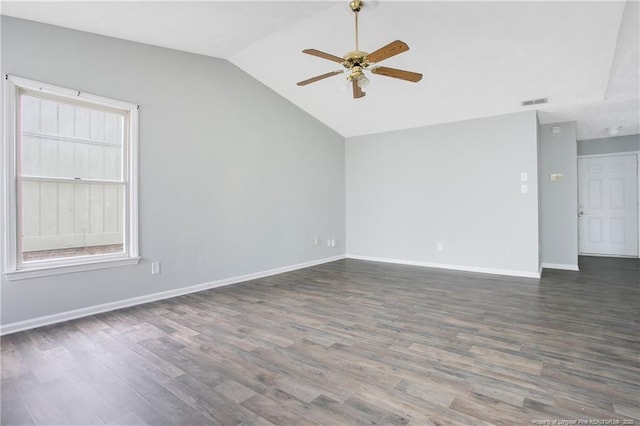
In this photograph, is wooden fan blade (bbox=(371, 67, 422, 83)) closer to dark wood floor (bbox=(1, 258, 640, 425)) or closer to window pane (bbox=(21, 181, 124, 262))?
dark wood floor (bbox=(1, 258, 640, 425))

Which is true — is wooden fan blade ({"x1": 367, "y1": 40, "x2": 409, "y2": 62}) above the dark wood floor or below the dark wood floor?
above

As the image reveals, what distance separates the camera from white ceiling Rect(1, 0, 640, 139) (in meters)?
3.05

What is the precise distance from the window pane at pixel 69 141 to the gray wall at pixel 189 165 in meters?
0.23

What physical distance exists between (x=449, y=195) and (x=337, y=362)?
4.27 meters

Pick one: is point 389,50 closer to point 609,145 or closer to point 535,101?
point 535,101

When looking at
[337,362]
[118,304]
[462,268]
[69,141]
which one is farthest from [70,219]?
[462,268]

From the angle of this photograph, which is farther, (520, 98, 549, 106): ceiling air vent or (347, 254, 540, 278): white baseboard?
(347, 254, 540, 278): white baseboard

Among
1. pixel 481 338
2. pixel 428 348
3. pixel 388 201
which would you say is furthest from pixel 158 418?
pixel 388 201

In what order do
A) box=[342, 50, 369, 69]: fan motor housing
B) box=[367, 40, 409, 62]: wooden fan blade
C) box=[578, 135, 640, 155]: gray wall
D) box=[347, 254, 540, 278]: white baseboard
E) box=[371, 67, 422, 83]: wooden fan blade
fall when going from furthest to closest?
box=[578, 135, 640, 155]: gray wall
box=[347, 254, 540, 278]: white baseboard
box=[371, 67, 422, 83]: wooden fan blade
box=[342, 50, 369, 69]: fan motor housing
box=[367, 40, 409, 62]: wooden fan blade

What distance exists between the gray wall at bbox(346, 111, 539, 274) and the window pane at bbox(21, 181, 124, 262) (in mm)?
4476

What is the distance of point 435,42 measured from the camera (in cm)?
370

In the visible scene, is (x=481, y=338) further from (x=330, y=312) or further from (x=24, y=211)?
(x=24, y=211)

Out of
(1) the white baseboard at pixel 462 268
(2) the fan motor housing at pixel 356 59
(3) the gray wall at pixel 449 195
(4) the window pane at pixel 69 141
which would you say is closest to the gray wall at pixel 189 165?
(4) the window pane at pixel 69 141

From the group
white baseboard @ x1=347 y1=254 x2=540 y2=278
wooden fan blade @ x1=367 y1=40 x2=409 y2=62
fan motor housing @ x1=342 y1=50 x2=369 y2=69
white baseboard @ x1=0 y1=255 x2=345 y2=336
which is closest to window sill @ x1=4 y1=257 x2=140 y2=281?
white baseboard @ x1=0 y1=255 x2=345 y2=336
